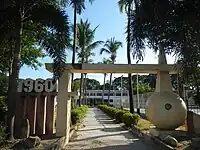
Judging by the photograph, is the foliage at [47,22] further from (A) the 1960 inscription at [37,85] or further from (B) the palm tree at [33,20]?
(A) the 1960 inscription at [37,85]

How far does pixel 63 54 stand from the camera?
11.7m

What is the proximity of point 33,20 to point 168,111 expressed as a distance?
7.08 m

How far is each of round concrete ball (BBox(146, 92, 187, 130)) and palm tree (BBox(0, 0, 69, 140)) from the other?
15.6 feet

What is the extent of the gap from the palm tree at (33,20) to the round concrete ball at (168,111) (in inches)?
188

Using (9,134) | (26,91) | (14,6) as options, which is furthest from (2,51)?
(9,134)

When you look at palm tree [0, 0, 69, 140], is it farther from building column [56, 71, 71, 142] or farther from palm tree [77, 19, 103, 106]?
palm tree [77, 19, 103, 106]

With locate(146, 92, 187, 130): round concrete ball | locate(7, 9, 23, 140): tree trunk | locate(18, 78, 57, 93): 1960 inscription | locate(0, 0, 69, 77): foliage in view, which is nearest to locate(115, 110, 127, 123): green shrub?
locate(18, 78, 57, 93): 1960 inscription

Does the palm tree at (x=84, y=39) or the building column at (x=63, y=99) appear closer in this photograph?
the building column at (x=63, y=99)

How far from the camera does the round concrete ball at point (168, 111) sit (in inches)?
523

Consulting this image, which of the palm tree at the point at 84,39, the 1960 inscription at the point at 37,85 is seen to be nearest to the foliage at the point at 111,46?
the palm tree at the point at 84,39

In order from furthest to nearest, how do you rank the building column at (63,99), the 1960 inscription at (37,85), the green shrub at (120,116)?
1. the green shrub at (120,116)
2. the 1960 inscription at (37,85)
3. the building column at (63,99)

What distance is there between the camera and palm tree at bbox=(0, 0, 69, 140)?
11414 millimetres

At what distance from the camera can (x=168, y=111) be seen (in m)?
13.3

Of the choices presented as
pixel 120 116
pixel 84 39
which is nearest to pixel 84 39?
pixel 84 39
